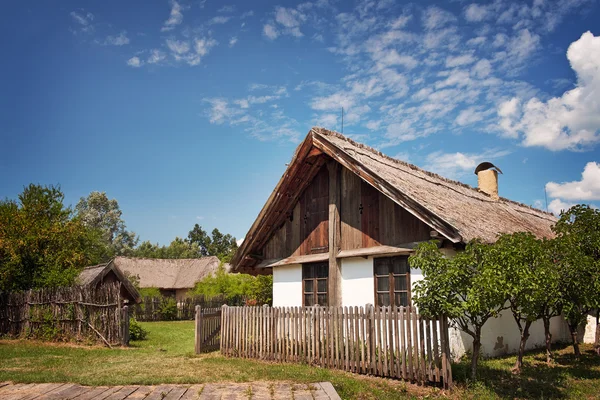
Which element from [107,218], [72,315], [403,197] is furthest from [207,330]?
[107,218]

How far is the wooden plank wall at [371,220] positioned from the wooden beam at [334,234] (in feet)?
0.53

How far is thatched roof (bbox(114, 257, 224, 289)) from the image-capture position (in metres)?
45.2

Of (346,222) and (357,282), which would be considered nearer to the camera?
(357,282)

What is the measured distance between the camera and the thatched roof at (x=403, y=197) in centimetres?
1120

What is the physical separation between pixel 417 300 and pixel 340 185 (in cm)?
608

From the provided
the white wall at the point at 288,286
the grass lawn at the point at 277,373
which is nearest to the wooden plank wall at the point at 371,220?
the white wall at the point at 288,286

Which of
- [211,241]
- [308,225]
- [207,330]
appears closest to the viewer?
[207,330]

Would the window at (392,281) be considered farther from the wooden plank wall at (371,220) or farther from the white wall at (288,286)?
the white wall at (288,286)

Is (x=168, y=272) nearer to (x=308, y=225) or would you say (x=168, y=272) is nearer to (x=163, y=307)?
(x=163, y=307)

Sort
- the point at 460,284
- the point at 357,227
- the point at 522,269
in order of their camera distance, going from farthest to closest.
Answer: the point at 357,227 → the point at 460,284 → the point at 522,269

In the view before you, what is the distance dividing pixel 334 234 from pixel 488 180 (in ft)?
32.0

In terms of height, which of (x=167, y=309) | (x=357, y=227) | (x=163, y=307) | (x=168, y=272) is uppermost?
(x=357, y=227)

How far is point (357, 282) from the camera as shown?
13.4 meters

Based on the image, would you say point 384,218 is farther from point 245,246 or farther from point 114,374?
point 114,374
